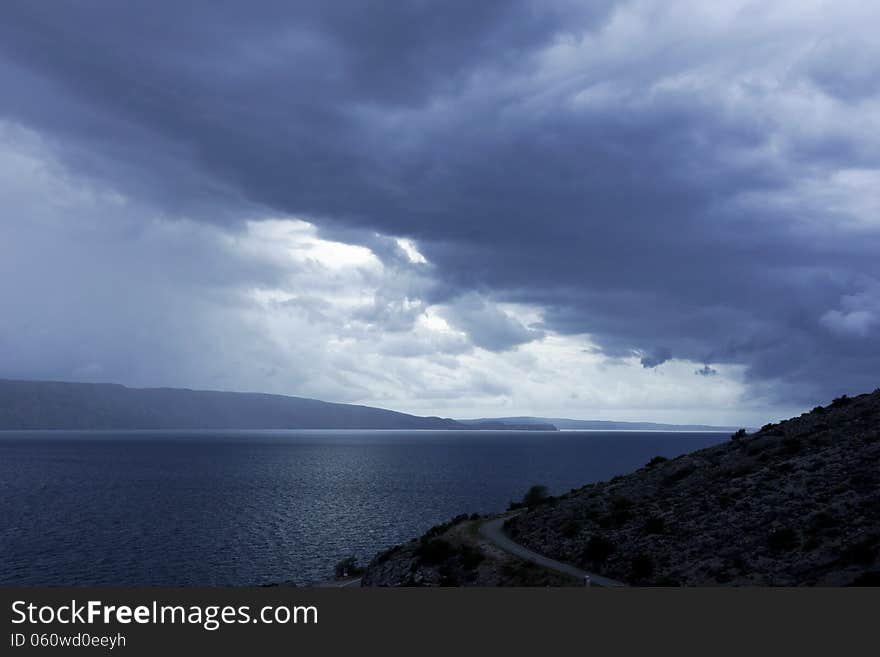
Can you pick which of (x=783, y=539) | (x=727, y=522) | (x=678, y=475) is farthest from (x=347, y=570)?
(x=783, y=539)

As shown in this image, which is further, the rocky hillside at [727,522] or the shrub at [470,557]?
the shrub at [470,557]

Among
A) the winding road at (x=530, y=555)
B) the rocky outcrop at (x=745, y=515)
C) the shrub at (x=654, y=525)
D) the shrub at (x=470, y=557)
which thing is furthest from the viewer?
the shrub at (x=470, y=557)

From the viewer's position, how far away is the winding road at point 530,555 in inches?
1619

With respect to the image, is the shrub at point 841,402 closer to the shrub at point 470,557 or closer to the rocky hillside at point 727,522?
the rocky hillside at point 727,522

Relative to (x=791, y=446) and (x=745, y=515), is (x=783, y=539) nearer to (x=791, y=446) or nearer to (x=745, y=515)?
(x=745, y=515)

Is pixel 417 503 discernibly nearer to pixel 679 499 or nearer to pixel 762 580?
pixel 679 499

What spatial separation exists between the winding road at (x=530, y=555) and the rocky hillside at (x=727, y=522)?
36.6 inches

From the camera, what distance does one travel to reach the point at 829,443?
55.4m

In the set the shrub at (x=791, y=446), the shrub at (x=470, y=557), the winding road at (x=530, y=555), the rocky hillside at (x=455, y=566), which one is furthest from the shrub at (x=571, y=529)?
the shrub at (x=791, y=446)

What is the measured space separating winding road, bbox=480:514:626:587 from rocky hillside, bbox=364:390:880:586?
930 mm

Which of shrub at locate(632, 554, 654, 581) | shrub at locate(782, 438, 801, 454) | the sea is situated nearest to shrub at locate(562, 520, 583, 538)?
shrub at locate(632, 554, 654, 581)

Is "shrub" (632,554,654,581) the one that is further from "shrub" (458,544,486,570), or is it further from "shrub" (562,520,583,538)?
"shrub" (458,544,486,570)

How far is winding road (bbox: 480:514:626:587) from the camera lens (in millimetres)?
41125

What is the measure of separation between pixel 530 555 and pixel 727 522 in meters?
14.9
